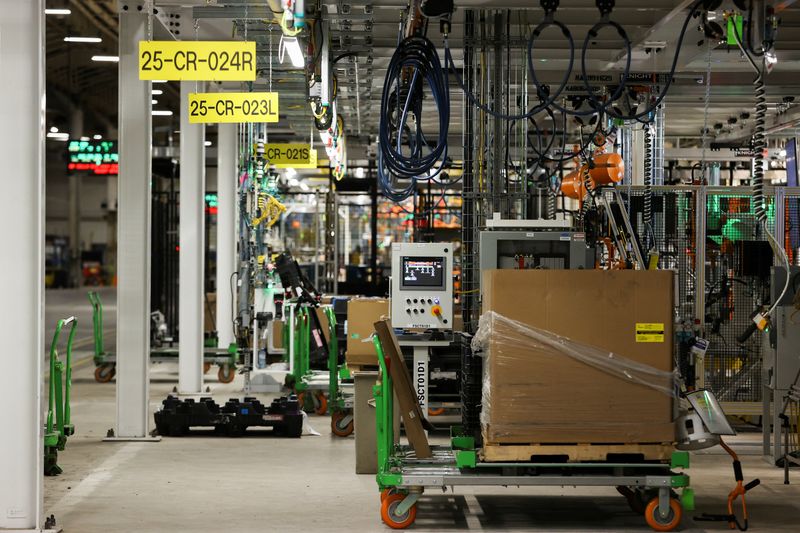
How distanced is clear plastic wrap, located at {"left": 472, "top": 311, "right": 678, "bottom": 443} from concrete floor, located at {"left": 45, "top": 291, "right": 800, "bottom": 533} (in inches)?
24.1

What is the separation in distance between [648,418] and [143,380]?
15.9 feet

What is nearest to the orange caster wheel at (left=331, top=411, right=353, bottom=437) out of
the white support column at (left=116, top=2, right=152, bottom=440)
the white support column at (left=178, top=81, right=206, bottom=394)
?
the white support column at (left=116, top=2, right=152, bottom=440)

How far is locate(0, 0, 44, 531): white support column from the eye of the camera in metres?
6.07

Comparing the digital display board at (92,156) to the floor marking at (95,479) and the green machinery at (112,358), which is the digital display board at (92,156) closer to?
the green machinery at (112,358)

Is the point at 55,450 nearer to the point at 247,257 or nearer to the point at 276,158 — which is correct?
the point at 247,257

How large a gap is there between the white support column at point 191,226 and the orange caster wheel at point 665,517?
7.02 meters

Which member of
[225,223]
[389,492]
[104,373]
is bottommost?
[104,373]

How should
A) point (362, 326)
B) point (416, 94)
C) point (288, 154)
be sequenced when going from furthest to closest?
point (288, 154)
point (362, 326)
point (416, 94)

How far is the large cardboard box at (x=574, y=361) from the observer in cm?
640

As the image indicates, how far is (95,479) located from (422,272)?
10.8 ft

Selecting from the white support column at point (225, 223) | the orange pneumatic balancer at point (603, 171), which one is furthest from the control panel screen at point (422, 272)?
the white support column at point (225, 223)

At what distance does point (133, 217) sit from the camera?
9.38 meters

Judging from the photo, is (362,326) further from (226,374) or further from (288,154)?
(226,374)

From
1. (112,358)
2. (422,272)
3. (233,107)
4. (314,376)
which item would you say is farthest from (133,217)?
(112,358)
